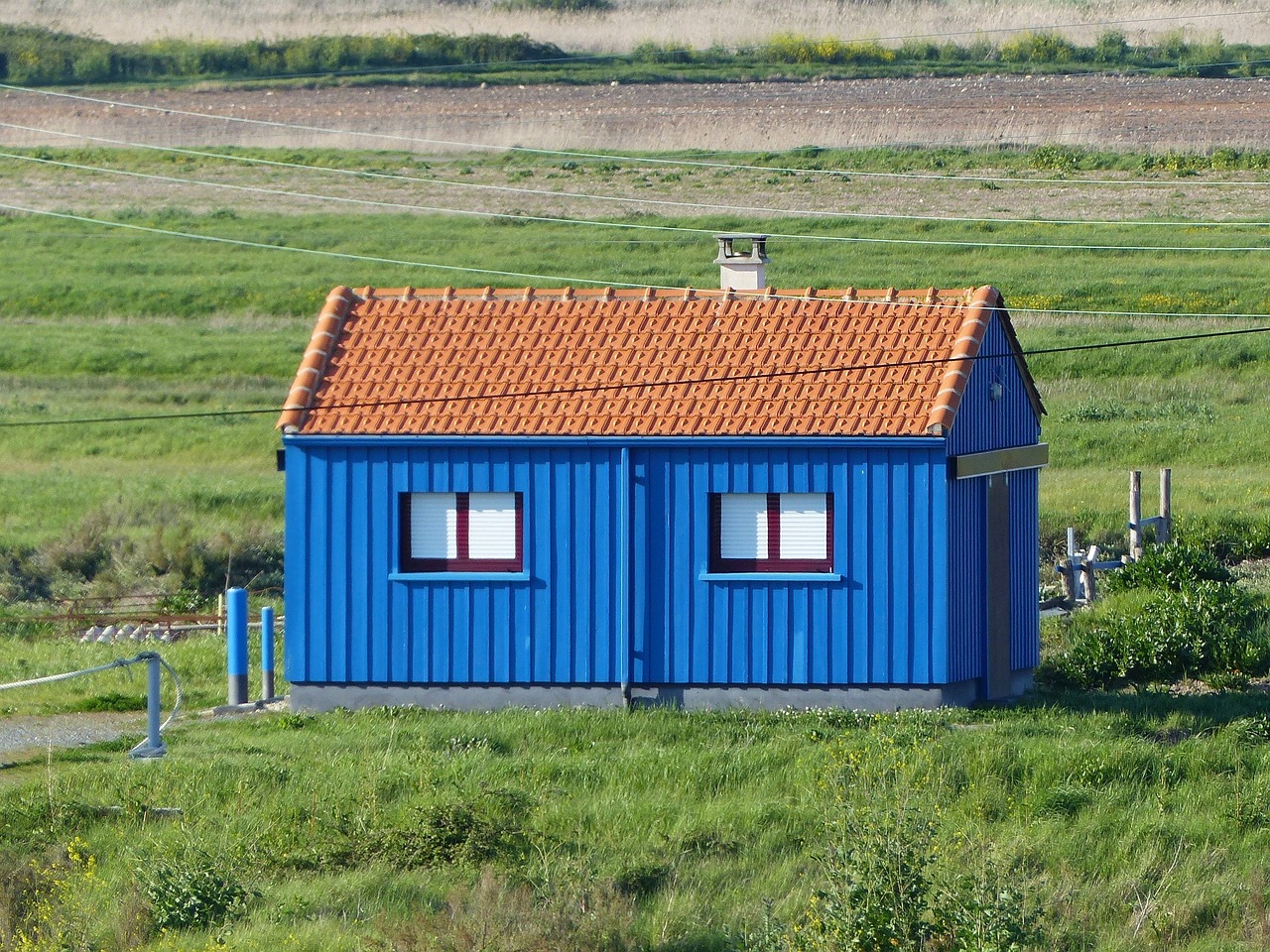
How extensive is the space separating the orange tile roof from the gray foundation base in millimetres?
2260

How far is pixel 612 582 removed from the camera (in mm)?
17875

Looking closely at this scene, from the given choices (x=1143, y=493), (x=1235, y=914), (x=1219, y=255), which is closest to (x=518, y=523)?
(x=1235, y=914)

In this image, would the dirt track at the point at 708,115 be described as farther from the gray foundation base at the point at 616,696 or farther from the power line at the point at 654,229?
the gray foundation base at the point at 616,696

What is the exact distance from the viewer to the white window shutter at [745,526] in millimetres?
17859

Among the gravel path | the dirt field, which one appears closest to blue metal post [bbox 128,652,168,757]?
the gravel path

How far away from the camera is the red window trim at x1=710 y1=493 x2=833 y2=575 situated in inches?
701

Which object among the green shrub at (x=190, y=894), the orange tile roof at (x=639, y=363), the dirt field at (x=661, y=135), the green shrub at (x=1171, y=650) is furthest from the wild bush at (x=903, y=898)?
the dirt field at (x=661, y=135)

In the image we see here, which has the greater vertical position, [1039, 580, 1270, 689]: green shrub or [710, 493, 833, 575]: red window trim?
[710, 493, 833, 575]: red window trim

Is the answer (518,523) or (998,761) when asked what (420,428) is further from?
(998,761)

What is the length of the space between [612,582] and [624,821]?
3752 millimetres

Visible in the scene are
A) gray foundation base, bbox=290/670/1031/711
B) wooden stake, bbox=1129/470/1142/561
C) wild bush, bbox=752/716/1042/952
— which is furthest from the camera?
wooden stake, bbox=1129/470/1142/561

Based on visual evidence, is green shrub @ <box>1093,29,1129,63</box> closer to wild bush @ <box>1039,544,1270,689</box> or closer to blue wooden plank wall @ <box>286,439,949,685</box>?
wild bush @ <box>1039,544,1270,689</box>

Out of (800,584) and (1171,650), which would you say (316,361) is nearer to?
(800,584)

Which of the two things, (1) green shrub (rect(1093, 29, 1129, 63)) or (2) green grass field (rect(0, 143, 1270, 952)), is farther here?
(1) green shrub (rect(1093, 29, 1129, 63))
